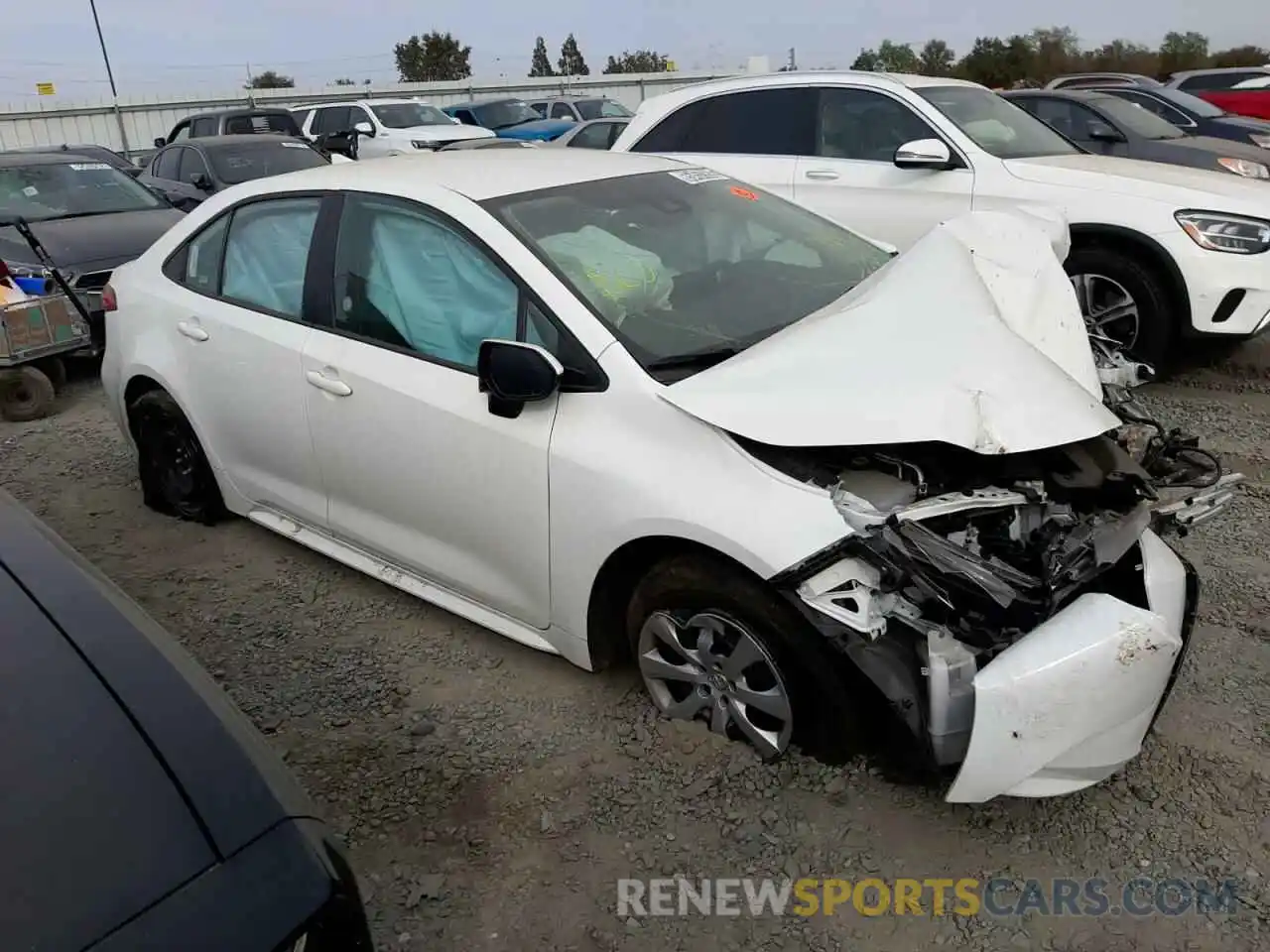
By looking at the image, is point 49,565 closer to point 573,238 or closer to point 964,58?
point 573,238

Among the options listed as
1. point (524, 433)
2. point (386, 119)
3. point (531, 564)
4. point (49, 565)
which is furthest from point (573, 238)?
point (386, 119)

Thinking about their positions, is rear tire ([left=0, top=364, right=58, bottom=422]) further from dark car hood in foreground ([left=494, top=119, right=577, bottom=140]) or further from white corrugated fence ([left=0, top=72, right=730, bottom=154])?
white corrugated fence ([left=0, top=72, right=730, bottom=154])

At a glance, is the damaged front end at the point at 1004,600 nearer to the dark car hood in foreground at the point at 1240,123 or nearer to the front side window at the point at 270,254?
the front side window at the point at 270,254

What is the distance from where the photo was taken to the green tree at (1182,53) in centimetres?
3856

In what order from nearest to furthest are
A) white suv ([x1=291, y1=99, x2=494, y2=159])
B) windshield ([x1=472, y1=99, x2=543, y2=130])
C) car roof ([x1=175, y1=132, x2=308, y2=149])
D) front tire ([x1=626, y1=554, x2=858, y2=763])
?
front tire ([x1=626, y1=554, x2=858, y2=763]) → car roof ([x1=175, y1=132, x2=308, y2=149]) → white suv ([x1=291, y1=99, x2=494, y2=159]) → windshield ([x1=472, y1=99, x2=543, y2=130])

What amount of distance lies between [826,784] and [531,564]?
42.1 inches

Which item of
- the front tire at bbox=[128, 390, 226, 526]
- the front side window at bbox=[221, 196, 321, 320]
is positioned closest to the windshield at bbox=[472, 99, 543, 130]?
the front tire at bbox=[128, 390, 226, 526]

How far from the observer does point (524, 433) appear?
2.86m

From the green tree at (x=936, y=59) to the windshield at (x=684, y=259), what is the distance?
142ft

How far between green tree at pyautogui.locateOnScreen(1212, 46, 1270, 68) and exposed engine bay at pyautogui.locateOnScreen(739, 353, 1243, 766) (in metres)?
44.2

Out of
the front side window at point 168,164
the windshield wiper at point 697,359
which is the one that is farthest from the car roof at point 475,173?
the front side window at point 168,164

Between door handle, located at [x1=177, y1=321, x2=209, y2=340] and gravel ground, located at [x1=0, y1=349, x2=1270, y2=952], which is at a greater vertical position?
door handle, located at [x1=177, y1=321, x2=209, y2=340]

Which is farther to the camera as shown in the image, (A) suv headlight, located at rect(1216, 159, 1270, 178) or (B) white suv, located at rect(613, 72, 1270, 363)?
(A) suv headlight, located at rect(1216, 159, 1270, 178)

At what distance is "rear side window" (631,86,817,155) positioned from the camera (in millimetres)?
6582
